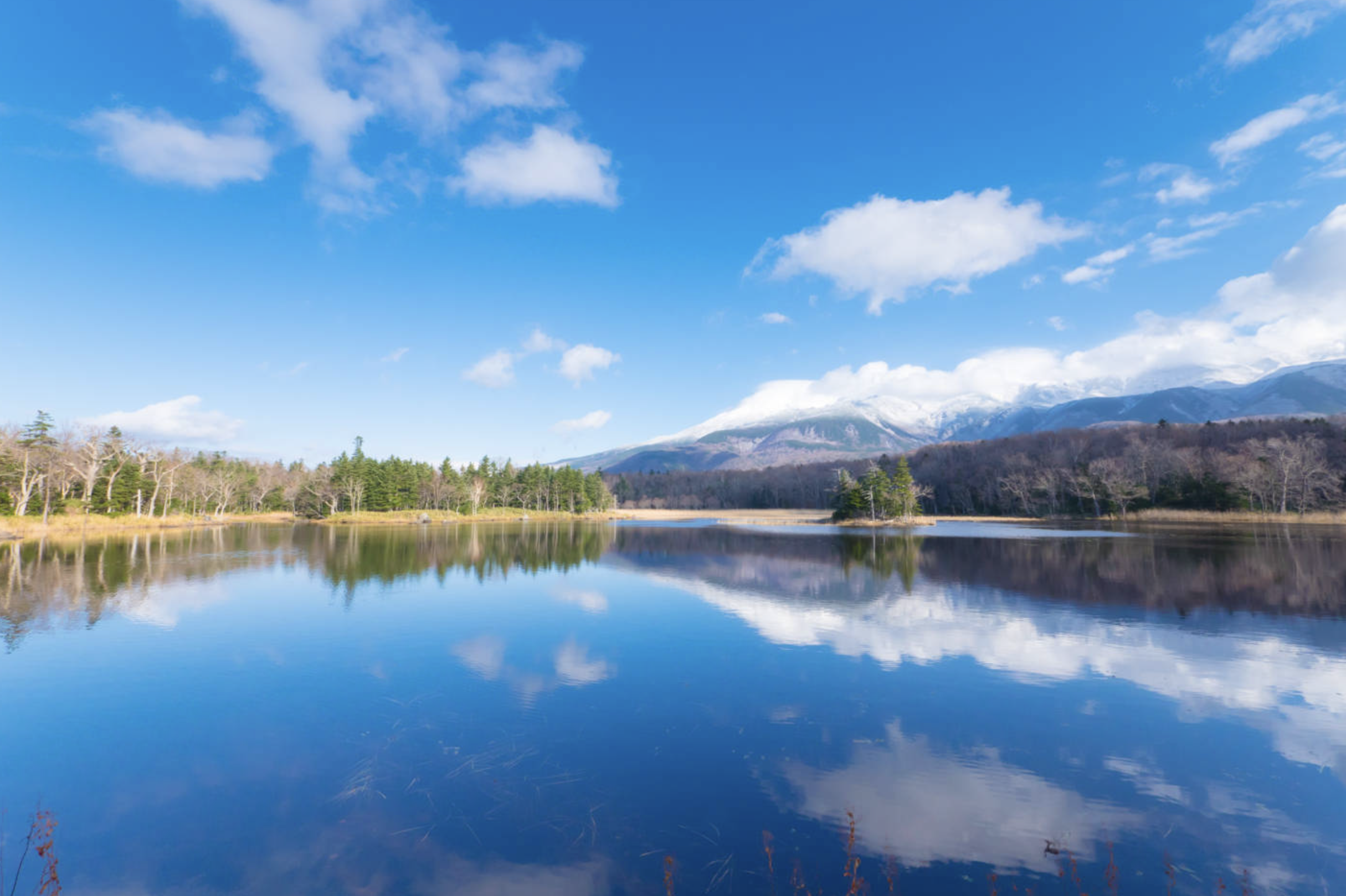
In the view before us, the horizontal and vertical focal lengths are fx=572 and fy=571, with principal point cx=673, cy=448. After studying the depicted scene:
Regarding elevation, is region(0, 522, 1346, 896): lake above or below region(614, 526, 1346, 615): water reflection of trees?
above

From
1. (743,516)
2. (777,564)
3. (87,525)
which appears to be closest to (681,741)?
(777,564)

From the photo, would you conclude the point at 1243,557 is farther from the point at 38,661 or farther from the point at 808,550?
the point at 38,661

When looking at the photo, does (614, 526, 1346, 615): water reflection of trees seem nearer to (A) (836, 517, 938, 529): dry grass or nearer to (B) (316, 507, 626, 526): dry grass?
(A) (836, 517, 938, 529): dry grass

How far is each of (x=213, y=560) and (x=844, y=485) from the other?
82883 mm

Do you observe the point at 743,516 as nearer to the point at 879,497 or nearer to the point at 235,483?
the point at 879,497

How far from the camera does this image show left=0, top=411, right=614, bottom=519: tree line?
205 ft

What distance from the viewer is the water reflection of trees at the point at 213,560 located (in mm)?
24453

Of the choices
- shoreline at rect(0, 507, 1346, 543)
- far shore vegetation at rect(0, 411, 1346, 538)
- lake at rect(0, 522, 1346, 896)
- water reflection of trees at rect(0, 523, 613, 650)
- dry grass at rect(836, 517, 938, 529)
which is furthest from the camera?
dry grass at rect(836, 517, 938, 529)

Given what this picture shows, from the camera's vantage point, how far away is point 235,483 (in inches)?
4272

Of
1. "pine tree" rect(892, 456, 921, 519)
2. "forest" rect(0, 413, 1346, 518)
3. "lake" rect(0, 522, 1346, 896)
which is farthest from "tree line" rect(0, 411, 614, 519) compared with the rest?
"pine tree" rect(892, 456, 921, 519)


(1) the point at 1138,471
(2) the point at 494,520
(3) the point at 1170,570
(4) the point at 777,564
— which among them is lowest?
(2) the point at 494,520

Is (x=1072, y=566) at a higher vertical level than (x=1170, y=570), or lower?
lower

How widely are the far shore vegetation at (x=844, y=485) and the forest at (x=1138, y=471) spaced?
0.29 metres

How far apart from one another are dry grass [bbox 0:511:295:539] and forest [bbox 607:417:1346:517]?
95.3m
